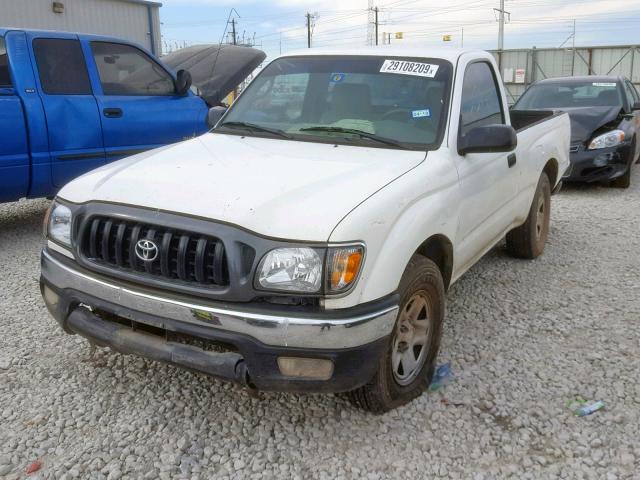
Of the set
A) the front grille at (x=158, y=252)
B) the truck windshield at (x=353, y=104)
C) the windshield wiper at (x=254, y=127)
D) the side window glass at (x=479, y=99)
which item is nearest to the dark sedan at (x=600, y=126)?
the side window glass at (x=479, y=99)

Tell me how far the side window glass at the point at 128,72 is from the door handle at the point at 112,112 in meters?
0.20

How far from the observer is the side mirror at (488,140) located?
11.0 ft

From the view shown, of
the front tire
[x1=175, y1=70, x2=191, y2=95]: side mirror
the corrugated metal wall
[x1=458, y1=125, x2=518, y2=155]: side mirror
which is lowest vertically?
the front tire

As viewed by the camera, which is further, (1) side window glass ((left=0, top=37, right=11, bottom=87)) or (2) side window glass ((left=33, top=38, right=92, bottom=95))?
(2) side window glass ((left=33, top=38, right=92, bottom=95))

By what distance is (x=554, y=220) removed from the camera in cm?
690

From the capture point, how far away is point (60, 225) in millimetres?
3033

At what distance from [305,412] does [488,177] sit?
1.85 metres

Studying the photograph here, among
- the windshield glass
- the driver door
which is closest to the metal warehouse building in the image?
the windshield glass

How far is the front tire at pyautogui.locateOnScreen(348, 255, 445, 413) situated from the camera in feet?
9.12

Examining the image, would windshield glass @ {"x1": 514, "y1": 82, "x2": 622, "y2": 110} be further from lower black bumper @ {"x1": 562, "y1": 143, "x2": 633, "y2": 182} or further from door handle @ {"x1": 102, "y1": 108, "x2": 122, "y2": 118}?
door handle @ {"x1": 102, "y1": 108, "x2": 122, "y2": 118}

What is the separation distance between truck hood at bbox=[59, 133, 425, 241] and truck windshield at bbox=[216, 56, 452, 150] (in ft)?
0.56

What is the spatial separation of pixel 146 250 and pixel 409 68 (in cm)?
204

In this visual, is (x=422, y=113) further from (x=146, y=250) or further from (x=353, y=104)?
(x=146, y=250)

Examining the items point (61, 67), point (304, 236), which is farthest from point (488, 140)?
point (61, 67)
